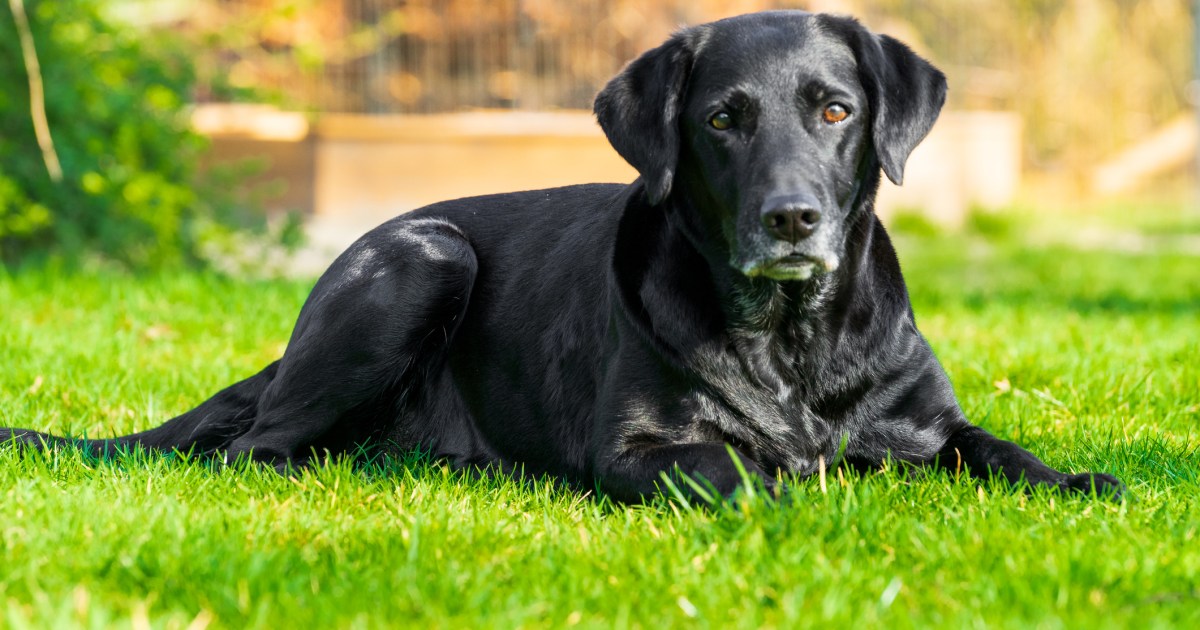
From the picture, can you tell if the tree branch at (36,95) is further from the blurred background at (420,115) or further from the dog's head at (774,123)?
the dog's head at (774,123)

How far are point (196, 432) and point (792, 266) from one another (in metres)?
1.80

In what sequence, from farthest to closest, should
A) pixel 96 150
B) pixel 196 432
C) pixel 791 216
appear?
pixel 96 150, pixel 196 432, pixel 791 216

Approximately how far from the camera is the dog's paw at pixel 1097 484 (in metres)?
2.96

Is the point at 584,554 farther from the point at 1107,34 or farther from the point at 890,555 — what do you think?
the point at 1107,34

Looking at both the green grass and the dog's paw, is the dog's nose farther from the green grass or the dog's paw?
the dog's paw

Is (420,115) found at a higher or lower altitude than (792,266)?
lower

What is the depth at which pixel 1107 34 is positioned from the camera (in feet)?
49.5

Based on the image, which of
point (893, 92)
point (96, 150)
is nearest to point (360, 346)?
point (893, 92)

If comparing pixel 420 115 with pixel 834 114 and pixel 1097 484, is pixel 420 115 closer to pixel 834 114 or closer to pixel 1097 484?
pixel 834 114

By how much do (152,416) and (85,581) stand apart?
5.97 ft

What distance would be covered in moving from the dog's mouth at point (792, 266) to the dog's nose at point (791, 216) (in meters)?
0.06

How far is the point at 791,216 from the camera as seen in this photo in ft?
9.69

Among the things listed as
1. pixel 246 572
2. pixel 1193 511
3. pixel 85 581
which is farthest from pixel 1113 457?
pixel 85 581

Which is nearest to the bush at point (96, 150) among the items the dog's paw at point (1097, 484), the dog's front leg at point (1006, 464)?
the dog's front leg at point (1006, 464)
